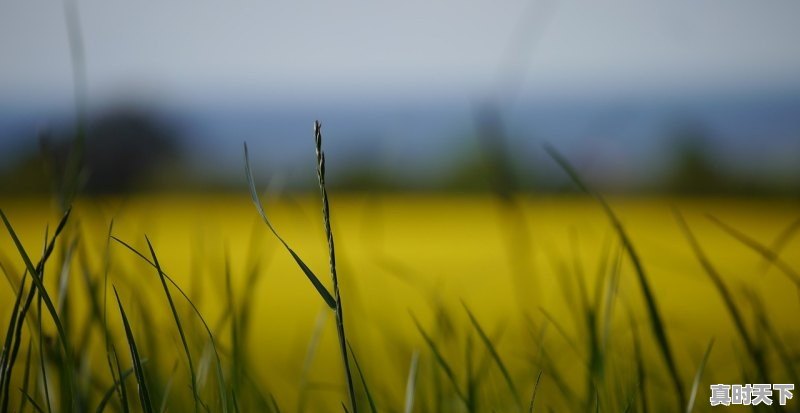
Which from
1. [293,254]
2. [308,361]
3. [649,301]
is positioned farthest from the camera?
[308,361]

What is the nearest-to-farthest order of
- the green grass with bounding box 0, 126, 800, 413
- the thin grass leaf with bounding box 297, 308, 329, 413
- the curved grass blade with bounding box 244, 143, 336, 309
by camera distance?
the curved grass blade with bounding box 244, 143, 336, 309 → the green grass with bounding box 0, 126, 800, 413 → the thin grass leaf with bounding box 297, 308, 329, 413

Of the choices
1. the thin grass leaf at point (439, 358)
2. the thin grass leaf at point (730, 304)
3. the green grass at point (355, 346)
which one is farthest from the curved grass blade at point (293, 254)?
the thin grass leaf at point (730, 304)

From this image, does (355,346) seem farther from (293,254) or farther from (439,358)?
(293,254)

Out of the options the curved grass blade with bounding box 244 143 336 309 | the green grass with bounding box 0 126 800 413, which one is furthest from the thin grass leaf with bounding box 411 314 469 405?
the curved grass blade with bounding box 244 143 336 309

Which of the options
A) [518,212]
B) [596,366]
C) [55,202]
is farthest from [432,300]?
[55,202]

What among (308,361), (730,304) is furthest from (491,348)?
(308,361)

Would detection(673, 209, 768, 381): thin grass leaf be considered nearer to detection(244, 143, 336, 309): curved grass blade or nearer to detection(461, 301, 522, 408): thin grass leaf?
detection(461, 301, 522, 408): thin grass leaf

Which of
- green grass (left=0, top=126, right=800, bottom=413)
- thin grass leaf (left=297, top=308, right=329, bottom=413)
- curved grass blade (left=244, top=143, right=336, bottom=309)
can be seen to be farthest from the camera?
thin grass leaf (left=297, top=308, right=329, bottom=413)

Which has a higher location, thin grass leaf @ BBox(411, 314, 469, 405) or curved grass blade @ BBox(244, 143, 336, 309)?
curved grass blade @ BBox(244, 143, 336, 309)

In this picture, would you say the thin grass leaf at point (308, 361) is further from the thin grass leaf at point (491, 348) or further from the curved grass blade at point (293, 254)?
the curved grass blade at point (293, 254)

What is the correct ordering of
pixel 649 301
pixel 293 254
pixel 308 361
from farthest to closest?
pixel 308 361
pixel 649 301
pixel 293 254

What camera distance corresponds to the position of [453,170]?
748cm

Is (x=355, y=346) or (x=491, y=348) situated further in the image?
(x=355, y=346)

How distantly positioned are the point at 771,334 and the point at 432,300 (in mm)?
296
